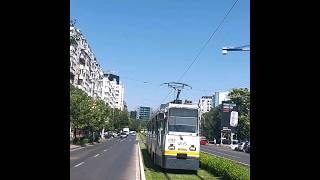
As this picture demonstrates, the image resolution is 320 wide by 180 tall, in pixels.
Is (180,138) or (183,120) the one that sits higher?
(183,120)

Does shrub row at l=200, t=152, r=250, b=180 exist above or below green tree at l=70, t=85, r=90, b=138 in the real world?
below

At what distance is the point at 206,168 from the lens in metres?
24.0

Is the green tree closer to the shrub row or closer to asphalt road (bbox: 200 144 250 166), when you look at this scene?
asphalt road (bbox: 200 144 250 166)

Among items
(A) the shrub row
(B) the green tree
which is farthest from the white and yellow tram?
(B) the green tree

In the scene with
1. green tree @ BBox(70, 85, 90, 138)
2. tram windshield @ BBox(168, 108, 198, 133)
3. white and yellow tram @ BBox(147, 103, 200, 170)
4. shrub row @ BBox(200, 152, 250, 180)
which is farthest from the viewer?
green tree @ BBox(70, 85, 90, 138)

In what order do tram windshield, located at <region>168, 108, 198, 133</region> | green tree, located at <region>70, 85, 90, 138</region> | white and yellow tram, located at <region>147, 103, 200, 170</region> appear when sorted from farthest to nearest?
1. green tree, located at <region>70, 85, 90, 138</region>
2. tram windshield, located at <region>168, 108, 198, 133</region>
3. white and yellow tram, located at <region>147, 103, 200, 170</region>

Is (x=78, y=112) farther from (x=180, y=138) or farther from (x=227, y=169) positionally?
(x=227, y=169)

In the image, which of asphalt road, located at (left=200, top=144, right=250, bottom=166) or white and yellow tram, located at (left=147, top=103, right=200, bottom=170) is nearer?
white and yellow tram, located at (left=147, top=103, right=200, bottom=170)

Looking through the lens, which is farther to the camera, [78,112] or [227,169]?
[78,112]

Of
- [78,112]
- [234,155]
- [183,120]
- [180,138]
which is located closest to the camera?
[180,138]

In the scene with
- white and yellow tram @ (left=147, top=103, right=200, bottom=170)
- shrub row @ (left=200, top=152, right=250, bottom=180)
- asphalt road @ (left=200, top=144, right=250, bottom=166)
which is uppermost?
white and yellow tram @ (left=147, top=103, right=200, bottom=170)

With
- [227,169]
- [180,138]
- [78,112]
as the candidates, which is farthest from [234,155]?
[227,169]
